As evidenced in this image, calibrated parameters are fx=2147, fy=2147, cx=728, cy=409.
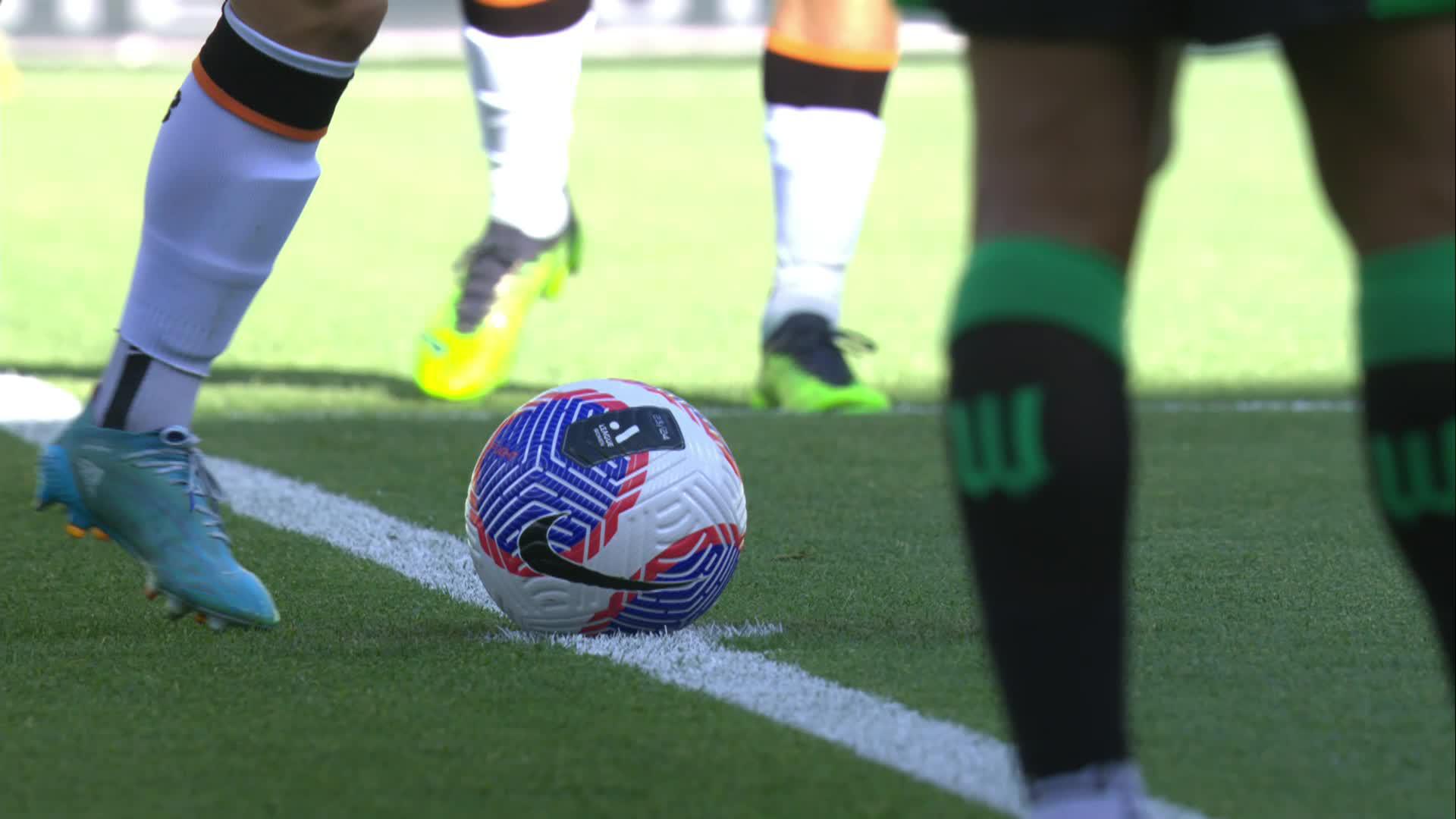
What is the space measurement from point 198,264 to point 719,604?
29.2 inches

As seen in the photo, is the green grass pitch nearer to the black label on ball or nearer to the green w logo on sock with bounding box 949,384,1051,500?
the black label on ball

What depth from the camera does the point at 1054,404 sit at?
142 centimetres

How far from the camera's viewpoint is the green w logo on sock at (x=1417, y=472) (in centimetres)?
148

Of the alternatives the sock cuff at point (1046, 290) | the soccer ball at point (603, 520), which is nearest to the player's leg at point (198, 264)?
the soccer ball at point (603, 520)

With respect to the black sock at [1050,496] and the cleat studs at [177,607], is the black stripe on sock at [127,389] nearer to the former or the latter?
the cleat studs at [177,607]

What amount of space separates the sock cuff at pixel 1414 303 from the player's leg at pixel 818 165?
2.85 metres

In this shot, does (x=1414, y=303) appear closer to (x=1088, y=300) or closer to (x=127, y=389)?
(x=1088, y=300)

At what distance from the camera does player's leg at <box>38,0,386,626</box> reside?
2.46 m

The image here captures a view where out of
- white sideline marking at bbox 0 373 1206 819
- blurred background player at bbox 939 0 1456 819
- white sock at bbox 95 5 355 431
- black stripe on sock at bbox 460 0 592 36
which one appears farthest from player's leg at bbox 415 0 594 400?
blurred background player at bbox 939 0 1456 819

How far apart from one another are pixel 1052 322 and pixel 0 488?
2455 millimetres

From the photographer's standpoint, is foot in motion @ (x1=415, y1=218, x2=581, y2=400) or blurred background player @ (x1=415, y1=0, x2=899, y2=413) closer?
blurred background player @ (x1=415, y1=0, x2=899, y2=413)

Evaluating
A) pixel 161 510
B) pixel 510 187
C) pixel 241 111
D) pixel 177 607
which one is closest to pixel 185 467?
pixel 161 510

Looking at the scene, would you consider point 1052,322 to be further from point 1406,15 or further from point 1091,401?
point 1406,15

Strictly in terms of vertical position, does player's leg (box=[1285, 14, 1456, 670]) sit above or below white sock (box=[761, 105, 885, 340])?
above
